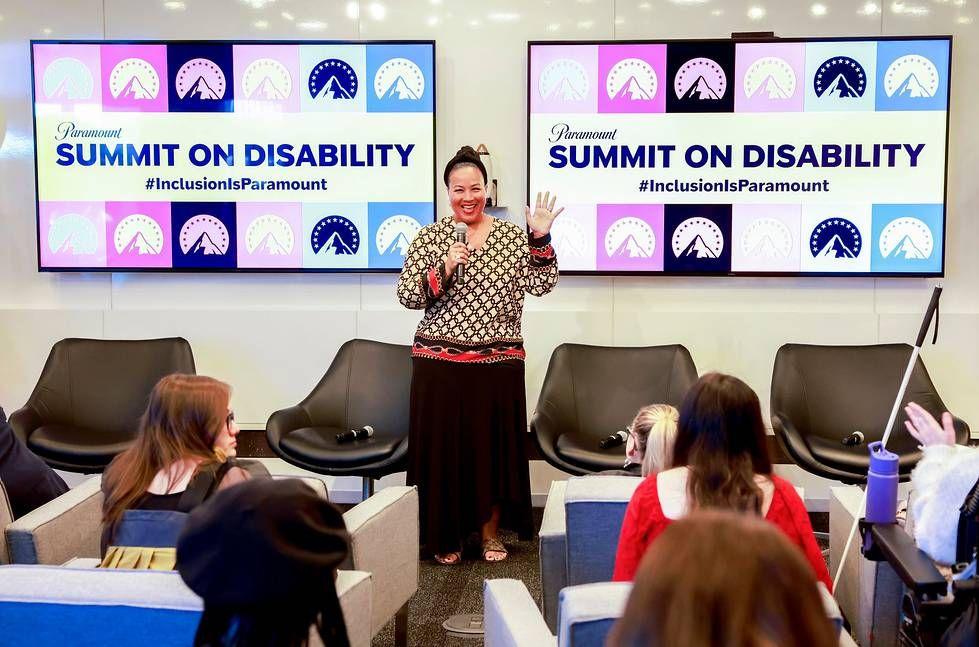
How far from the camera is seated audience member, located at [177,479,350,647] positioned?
140 centimetres

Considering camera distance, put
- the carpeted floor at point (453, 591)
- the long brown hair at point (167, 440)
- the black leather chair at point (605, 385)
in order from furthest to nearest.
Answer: the black leather chair at point (605, 385), the carpeted floor at point (453, 591), the long brown hair at point (167, 440)

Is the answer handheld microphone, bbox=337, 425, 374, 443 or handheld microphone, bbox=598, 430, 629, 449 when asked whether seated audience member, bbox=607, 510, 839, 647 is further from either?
handheld microphone, bbox=337, 425, 374, 443

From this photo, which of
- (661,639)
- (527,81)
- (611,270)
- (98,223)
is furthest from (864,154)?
(661,639)

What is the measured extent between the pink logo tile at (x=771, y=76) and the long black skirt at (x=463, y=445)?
1.92 metres

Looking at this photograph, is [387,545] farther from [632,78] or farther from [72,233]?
[72,233]

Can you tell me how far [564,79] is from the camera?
536 cm

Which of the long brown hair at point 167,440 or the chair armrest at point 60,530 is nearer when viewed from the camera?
the long brown hair at point 167,440

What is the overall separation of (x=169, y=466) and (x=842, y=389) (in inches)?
138

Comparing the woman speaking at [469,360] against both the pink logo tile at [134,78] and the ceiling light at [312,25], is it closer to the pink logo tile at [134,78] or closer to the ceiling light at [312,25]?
the ceiling light at [312,25]

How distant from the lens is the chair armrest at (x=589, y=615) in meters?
1.84

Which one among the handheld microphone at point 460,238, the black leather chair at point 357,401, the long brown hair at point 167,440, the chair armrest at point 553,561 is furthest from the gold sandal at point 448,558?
the long brown hair at point 167,440

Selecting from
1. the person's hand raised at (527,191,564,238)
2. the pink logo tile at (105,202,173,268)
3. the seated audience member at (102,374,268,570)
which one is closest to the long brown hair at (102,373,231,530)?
the seated audience member at (102,374,268,570)

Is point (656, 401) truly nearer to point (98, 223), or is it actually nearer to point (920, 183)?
point (920, 183)

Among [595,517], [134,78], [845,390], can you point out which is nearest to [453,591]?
[595,517]
